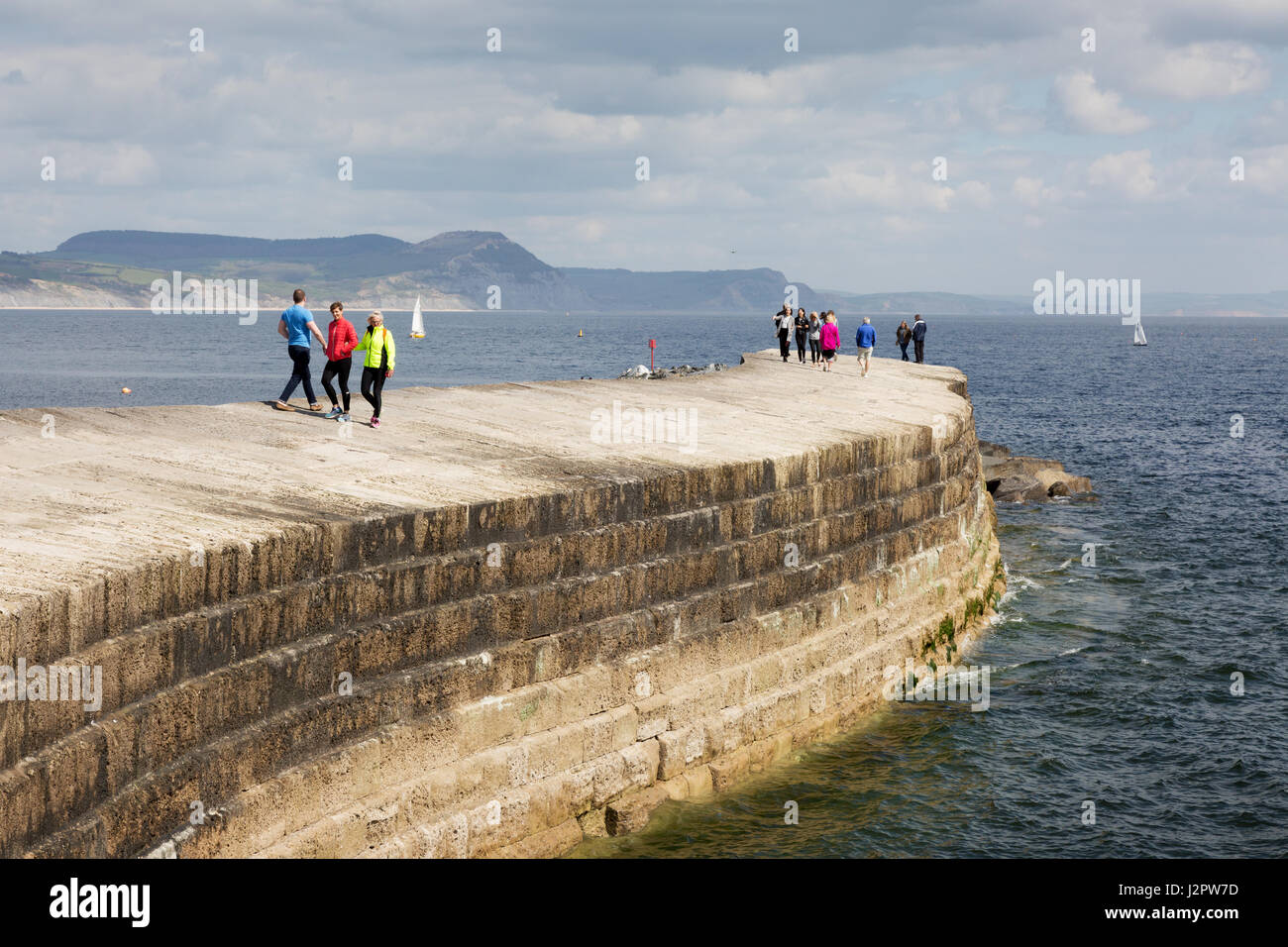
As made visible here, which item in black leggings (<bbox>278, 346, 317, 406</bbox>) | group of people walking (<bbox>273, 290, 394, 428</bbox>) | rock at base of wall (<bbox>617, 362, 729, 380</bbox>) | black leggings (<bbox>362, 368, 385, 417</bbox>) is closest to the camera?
black leggings (<bbox>362, 368, 385, 417</bbox>)

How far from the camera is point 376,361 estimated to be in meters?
16.0

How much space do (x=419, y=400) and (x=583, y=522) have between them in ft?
22.9

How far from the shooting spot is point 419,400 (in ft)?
62.4

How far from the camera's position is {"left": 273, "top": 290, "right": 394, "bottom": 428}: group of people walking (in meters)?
16.1

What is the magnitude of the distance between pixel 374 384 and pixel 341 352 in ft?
3.05

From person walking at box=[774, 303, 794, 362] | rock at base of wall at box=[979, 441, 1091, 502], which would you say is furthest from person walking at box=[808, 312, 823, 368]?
rock at base of wall at box=[979, 441, 1091, 502]

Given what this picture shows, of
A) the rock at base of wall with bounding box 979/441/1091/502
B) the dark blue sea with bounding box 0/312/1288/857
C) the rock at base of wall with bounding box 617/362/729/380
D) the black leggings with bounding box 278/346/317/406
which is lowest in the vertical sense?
the dark blue sea with bounding box 0/312/1288/857

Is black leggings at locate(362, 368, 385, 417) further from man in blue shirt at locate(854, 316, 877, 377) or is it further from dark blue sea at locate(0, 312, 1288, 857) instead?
man in blue shirt at locate(854, 316, 877, 377)

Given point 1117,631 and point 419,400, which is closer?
point 419,400

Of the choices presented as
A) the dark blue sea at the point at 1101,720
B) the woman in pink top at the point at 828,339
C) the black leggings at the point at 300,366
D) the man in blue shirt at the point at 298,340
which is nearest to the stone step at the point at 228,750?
the dark blue sea at the point at 1101,720

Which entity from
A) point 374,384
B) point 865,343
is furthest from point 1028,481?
point 374,384
